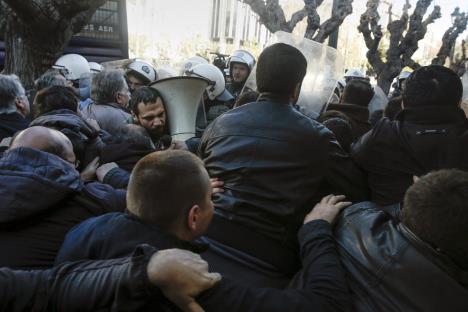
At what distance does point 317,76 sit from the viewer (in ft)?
11.6

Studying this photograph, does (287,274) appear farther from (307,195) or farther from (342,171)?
(342,171)

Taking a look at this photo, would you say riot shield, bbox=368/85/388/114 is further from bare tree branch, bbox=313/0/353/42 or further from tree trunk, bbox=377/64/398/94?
tree trunk, bbox=377/64/398/94

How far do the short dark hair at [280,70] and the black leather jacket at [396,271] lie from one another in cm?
76

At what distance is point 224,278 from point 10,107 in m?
2.89

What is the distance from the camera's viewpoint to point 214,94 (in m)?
5.38

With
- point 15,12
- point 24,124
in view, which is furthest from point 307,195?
point 15,12

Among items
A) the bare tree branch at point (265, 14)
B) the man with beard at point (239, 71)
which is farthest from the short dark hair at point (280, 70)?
the bare tree branch at point (265, 14)

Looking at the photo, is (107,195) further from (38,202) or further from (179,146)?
(179,146)

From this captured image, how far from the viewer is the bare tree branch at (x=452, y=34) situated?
904 inches

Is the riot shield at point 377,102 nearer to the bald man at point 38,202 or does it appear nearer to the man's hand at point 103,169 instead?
the man's hand at point 103,169

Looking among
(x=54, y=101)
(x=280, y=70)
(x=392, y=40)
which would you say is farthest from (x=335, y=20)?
(x=280, y=70)

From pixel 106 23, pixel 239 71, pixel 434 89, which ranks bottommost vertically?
pixel 106 23

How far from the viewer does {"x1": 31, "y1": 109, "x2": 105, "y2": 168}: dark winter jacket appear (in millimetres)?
2822

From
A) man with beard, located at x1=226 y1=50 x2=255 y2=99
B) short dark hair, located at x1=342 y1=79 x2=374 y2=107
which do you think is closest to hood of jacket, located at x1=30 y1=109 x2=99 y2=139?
short dark hair, located at x1=342 y1=79 x2=374 y2=107
